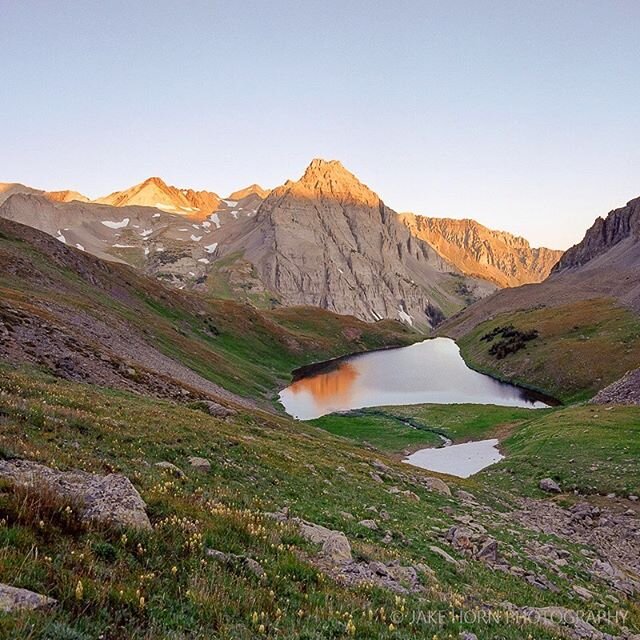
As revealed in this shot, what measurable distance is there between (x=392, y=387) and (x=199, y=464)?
325ft

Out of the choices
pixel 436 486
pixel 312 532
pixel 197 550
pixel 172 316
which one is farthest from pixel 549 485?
pixel 172 316

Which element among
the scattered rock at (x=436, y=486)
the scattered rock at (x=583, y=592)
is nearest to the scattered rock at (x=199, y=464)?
the scattered rock at (x=583, y=592)

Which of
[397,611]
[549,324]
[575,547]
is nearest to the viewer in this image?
[397,611]

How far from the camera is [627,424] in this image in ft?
158

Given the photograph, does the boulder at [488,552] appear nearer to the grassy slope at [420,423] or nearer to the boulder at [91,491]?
the boulder at [91,491]

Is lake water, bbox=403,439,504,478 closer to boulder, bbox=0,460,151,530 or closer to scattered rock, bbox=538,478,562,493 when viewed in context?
scattered rock, bbox=538,478,562,493

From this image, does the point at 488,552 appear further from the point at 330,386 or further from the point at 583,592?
the point at 330,386

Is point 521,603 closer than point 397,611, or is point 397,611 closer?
point 397,611

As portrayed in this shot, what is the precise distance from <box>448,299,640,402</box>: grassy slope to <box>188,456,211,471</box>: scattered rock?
9010 cm

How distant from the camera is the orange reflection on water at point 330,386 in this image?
102 m

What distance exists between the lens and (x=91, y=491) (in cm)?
1038

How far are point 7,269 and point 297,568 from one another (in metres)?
73.8

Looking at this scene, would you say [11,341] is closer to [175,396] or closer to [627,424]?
[175,396]


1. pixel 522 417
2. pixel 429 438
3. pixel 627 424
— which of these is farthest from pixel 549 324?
pixel 627 424
